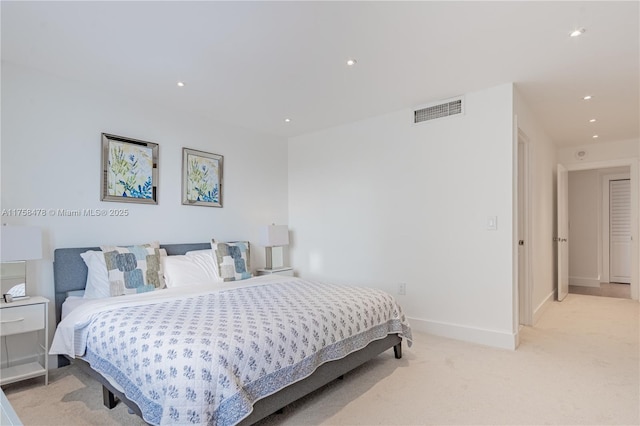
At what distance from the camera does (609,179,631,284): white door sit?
6.82 m

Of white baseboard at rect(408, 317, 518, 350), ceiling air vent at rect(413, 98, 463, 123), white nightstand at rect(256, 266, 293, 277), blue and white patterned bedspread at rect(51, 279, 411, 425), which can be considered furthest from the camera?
white nightstand at rect(256, 266, 293, 277)

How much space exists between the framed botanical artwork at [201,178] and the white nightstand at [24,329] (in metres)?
1.72

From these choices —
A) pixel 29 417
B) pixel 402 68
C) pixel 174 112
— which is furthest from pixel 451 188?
pixel 29 417

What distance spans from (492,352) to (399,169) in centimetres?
214

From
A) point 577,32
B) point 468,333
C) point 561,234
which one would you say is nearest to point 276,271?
point 468,333

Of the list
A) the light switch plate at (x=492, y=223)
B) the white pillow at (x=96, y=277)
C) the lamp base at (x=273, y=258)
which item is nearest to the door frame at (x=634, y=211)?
the light switch plate at (x=492, y=223)

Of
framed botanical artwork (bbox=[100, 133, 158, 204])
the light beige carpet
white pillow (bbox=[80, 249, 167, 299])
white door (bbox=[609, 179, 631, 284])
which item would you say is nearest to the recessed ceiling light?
the light beige carpet

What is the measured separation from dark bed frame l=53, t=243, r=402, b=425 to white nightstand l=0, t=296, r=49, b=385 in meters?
0.24

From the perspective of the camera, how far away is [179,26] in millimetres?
2332

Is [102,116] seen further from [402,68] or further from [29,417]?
[402,68]

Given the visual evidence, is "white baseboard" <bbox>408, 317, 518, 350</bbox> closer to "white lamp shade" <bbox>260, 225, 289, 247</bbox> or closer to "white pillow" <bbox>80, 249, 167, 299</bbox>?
"white lamp shade" <bbox>260, 225, 289, 247</bbox>

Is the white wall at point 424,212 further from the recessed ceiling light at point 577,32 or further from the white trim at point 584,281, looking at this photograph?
the white trim at point 584,281

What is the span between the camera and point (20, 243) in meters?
2.59

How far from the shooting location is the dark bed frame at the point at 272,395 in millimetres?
1928
